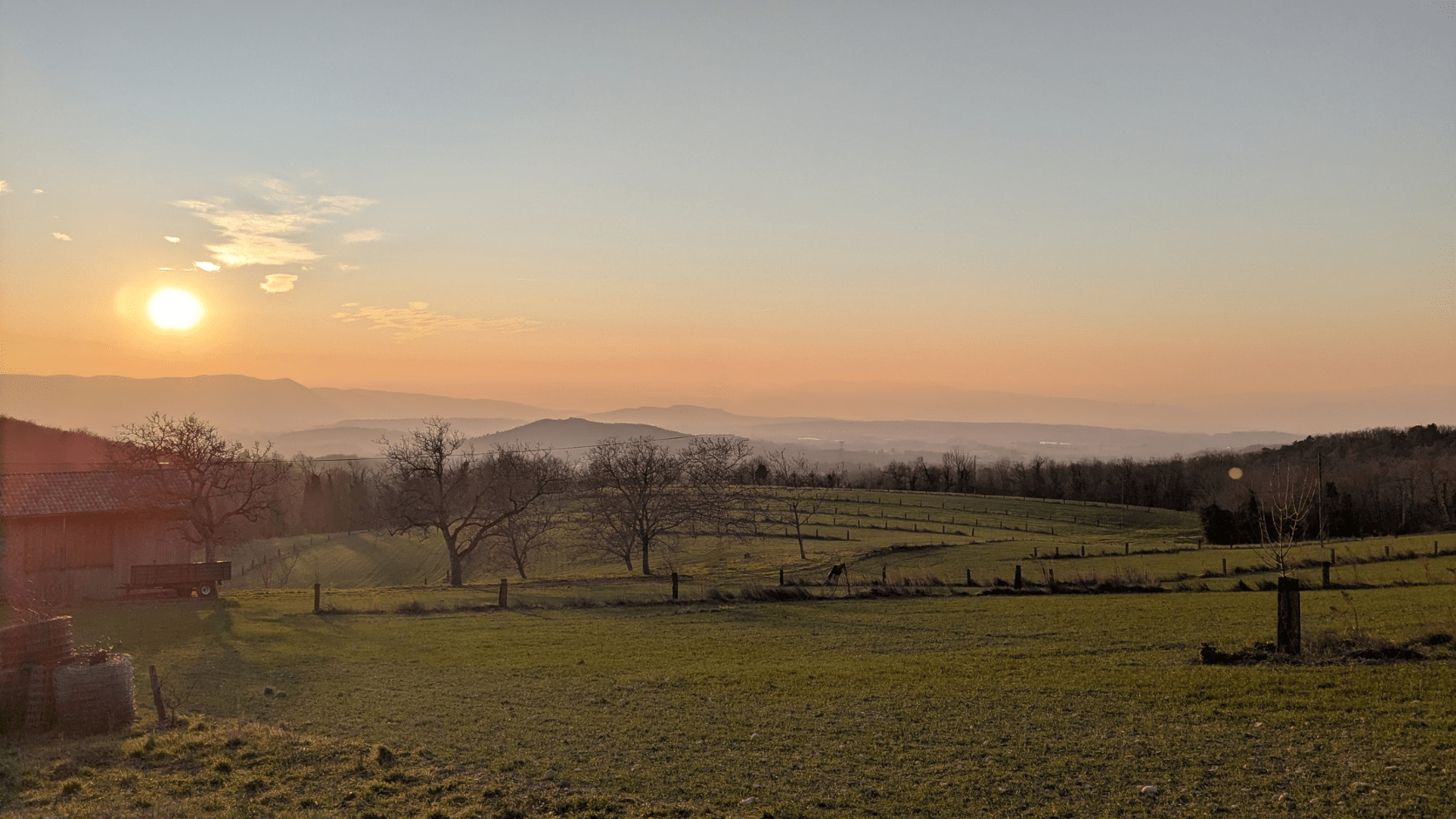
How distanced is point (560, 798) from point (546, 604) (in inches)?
1071

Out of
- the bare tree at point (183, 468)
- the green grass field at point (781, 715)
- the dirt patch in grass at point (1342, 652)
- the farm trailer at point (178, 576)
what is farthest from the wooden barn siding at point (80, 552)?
the dirt patch in grass at point (1342, 652)

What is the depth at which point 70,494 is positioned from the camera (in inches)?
1594

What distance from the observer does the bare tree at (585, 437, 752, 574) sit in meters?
66.4

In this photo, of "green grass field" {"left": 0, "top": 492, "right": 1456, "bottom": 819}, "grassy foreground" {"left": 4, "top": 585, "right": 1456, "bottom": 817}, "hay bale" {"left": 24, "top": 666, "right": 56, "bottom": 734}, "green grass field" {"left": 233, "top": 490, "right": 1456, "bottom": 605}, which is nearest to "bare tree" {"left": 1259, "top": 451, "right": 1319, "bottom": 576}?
"green grass field" {"left": 233, "top": 490, "right": 1456, "bottom": 605}

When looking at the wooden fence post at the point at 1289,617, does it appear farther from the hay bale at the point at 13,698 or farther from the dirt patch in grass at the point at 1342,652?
the hay bale at the point at 13,698

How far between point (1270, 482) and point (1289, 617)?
88456 mm

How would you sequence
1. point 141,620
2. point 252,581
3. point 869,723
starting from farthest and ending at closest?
point 252,581, point 141,620, point 869,723

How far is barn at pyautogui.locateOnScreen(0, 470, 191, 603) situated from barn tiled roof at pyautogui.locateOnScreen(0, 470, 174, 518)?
4 cm

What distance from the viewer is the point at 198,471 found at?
4725cm

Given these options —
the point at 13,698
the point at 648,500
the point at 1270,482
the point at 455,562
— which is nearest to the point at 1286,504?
the point at 13,698

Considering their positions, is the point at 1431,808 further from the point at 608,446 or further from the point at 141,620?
the point at 608,446

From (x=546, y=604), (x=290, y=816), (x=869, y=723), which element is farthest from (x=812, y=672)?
(x=546, y=604)

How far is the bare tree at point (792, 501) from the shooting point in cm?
7769

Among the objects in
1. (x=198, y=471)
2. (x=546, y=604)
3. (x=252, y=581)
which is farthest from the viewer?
(x=252, y=581)
